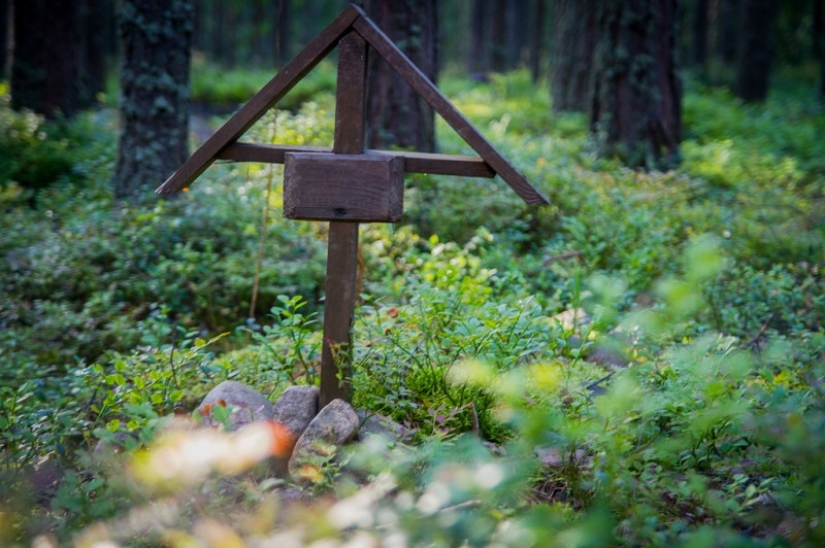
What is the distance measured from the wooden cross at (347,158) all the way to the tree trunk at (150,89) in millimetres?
4681

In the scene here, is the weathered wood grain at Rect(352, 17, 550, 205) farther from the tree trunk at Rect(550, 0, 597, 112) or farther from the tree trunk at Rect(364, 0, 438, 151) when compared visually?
the tree trunk at Rect(550, 0, 597, 112)

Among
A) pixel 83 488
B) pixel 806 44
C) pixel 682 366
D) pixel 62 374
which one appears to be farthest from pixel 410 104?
pixel 806 44

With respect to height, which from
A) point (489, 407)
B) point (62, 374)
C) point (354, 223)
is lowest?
point (62, 374)

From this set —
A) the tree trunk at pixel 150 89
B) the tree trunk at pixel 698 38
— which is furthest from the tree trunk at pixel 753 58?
the tree trunk at pixel 150 89

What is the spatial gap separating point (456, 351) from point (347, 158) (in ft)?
3.49

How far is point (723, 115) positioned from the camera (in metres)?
13.8

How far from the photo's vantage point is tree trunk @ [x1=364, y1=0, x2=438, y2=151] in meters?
7.57

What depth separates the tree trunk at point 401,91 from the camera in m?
7.57

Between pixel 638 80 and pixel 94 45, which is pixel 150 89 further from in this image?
pixel 94 45

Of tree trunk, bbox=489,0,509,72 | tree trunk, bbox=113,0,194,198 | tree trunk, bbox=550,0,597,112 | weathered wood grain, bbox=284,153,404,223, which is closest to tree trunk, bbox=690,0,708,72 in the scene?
tree trunk, bbox=489,0,509,72

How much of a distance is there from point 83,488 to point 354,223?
1594 millimetres

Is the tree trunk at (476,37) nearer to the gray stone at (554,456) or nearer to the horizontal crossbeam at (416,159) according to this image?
the horizontal crossbeam at (416,159)

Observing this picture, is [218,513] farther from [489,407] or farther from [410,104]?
[410,104]

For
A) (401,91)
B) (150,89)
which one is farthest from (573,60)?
(150,89)
